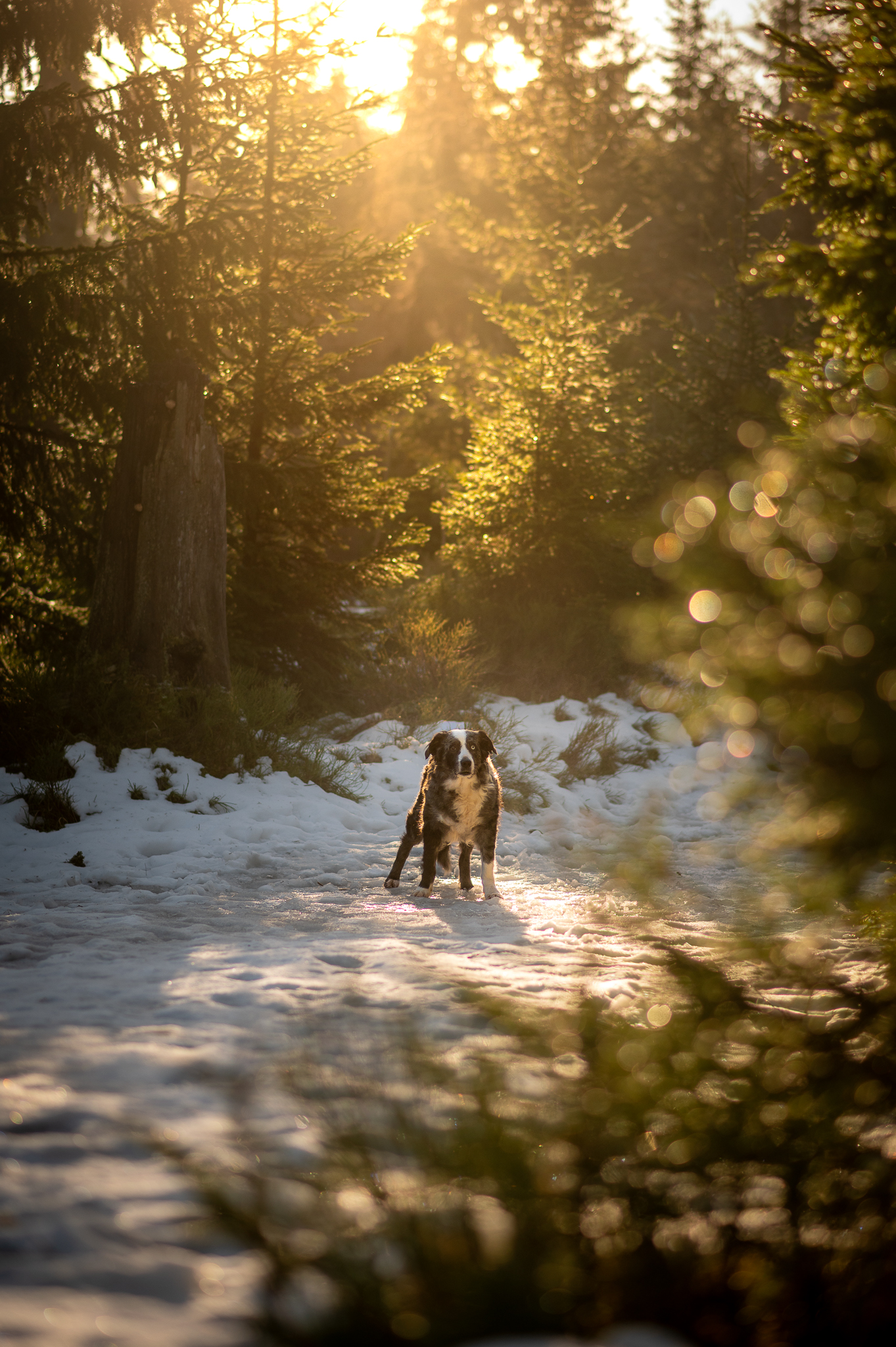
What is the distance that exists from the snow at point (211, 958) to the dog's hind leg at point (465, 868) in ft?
0.35

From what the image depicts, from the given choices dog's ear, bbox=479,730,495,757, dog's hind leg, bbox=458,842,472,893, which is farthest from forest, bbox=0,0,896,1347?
dog's ear, bbox=479,730,495,757

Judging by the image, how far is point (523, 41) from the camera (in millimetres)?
31078

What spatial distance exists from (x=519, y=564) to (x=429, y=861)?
9.23 metres

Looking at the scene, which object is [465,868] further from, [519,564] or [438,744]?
[519,564]

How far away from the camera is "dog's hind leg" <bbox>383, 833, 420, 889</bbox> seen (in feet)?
23.1

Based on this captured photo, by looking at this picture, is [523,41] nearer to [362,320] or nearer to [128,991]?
[362,320]

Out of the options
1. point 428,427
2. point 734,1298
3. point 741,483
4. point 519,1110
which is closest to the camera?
point 734,1298

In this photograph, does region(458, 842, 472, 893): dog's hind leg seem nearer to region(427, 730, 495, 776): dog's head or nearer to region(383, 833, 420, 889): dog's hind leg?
region(383, 833, 420, 889): dog's hind leg

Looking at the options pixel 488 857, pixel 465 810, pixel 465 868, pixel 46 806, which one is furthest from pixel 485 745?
pixel 46 806

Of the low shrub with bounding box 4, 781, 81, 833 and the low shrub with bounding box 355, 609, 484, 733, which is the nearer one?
the low shrub with bounding box 4, 781, 81, 833

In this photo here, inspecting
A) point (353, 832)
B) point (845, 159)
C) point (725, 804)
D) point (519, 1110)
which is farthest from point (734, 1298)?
point (353, 832)

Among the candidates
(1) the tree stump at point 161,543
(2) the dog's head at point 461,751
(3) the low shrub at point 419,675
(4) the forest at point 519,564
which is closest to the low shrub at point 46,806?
(4) the forest at point 519,564

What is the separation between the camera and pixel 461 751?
6.99 meters

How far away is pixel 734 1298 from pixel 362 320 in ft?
93.0
